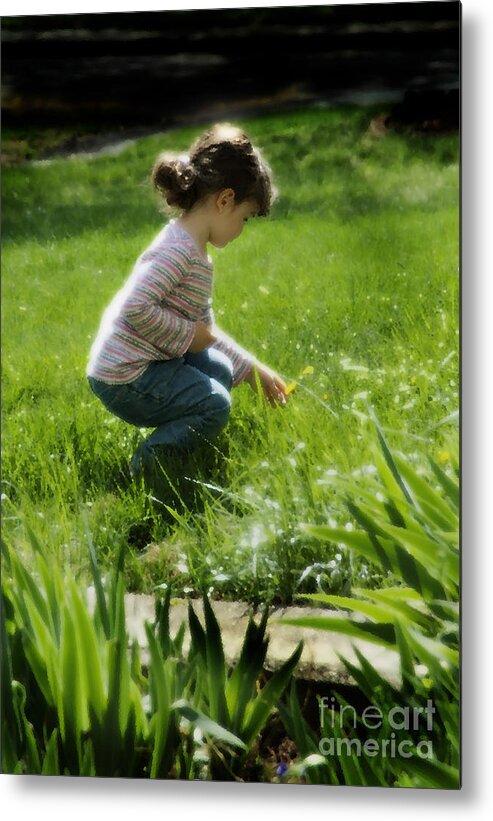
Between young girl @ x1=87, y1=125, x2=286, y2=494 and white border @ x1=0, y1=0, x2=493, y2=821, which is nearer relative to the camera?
white border @ x1=0, y1=0, x2=493, y2=821

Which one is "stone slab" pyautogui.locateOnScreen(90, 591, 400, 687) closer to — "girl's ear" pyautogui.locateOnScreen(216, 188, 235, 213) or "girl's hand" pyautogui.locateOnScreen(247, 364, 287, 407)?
"girl's hand" pyautogui.locateOnScreen(247, 364, 287, 407)

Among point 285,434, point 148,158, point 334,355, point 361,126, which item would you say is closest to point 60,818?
point 285,434

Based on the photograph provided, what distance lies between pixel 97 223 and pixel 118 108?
0.78 ft

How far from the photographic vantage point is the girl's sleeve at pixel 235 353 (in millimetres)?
2611

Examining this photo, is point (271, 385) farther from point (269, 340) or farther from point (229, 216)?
point (229, 216)

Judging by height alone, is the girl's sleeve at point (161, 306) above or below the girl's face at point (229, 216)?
below

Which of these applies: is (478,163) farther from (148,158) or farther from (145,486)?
(145,486)

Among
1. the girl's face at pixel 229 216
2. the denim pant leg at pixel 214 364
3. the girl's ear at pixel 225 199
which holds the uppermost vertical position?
the girl's ear at pixel 225 199

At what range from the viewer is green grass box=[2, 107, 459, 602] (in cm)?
254

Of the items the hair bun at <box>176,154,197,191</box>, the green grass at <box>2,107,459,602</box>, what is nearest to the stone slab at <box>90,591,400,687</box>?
the green grass at <box>2,107,459,602</box>

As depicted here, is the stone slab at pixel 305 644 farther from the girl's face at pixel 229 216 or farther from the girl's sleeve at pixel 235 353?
the girl's face at pixel 229 216

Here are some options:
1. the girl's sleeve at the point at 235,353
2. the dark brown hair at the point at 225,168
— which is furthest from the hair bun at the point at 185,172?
the girl's sleeve at the point at 235,353

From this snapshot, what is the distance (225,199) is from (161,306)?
25 centimetres

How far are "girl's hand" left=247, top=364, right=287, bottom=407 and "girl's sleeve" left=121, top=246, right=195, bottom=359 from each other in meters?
0.16
